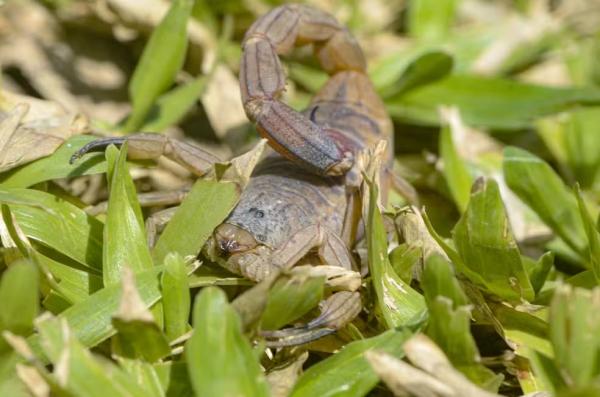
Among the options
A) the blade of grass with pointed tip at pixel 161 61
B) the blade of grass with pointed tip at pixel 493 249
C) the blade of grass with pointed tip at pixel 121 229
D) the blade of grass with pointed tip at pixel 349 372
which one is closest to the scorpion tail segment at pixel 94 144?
the blade of grass with pointed tip at pixel 121 229

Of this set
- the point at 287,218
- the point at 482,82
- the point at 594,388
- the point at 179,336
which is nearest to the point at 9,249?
the point at 179,336

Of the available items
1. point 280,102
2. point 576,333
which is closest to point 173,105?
point 280,102

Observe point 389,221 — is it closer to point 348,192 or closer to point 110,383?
point 348,192

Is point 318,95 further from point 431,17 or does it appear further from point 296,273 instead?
point 431,17

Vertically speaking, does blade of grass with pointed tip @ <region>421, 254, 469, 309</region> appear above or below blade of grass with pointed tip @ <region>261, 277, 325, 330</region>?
above

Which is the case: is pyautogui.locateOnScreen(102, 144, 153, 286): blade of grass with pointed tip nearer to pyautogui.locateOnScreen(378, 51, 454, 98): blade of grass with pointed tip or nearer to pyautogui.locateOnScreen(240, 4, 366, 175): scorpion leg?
pyautogui.locateOnScreen(240, 4, 366, 175): scorpion leg

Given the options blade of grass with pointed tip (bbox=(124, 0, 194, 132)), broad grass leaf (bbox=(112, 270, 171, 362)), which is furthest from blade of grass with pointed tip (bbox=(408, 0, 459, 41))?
broad grass leaf (bbox=(112, 270, 171, 362))
